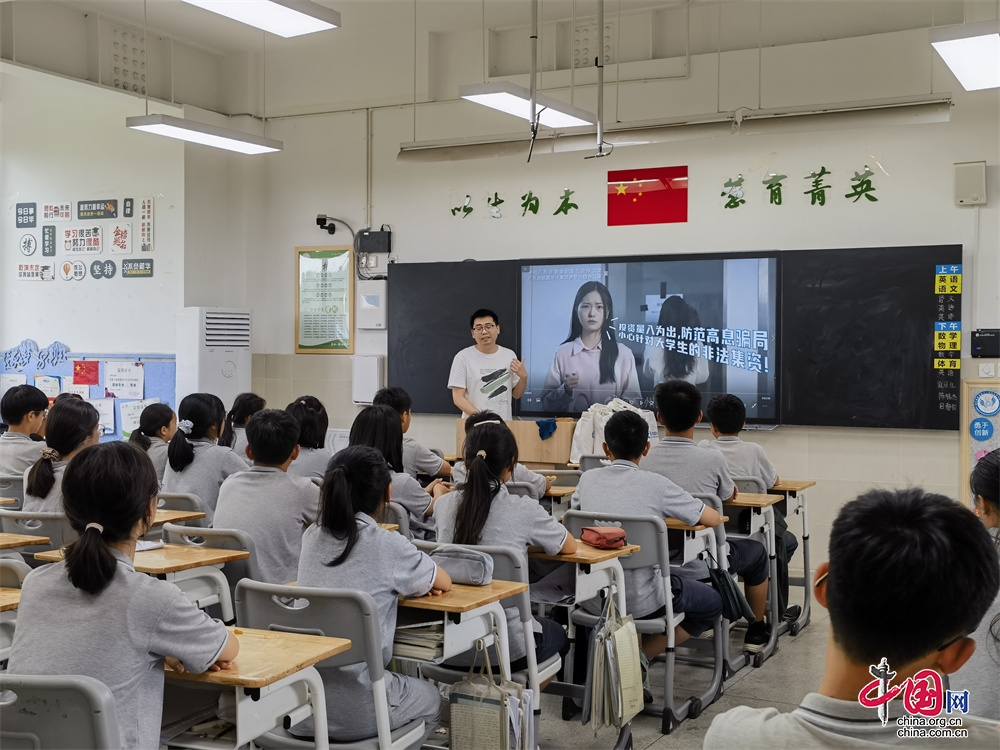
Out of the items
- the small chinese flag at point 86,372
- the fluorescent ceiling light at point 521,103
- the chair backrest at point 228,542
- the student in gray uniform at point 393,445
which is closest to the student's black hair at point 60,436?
the chair backrest at point 228,542

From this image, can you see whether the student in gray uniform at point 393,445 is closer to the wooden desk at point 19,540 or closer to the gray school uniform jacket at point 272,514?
the gray school uniform jacket at point 272,514

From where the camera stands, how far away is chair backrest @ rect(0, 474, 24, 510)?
16.2ft

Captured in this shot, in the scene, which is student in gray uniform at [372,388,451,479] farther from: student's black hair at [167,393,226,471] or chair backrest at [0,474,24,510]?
chair backrest at [0,474,24,510]

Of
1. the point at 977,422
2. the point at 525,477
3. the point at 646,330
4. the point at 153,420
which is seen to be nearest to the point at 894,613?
the point at 525,477

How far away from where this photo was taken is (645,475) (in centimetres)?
406

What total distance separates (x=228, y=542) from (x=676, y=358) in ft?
13.7

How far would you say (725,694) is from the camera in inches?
170

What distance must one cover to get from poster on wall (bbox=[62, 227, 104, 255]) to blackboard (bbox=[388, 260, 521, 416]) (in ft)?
8.91

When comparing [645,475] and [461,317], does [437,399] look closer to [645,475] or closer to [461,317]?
[461,317]

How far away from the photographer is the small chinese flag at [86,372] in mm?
8719

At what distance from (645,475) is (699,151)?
3.62m

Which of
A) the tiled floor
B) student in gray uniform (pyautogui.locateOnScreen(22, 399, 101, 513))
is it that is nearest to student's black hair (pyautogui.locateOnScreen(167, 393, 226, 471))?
student in gray uniform (pyautogui.locateOnScreen(22, 399, 101, 513))

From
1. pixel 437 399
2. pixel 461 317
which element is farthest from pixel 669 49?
pixel 437 399

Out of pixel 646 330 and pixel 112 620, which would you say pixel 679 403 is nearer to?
pixel 646 330
